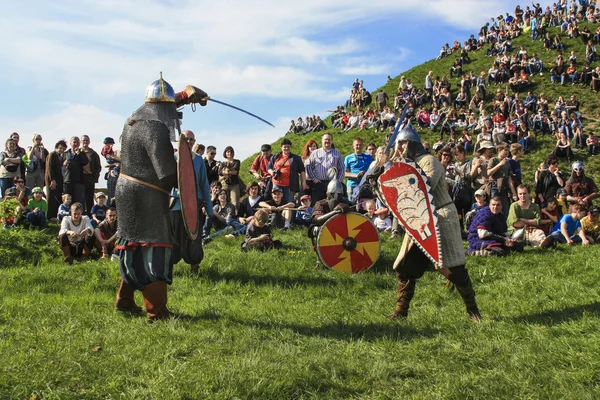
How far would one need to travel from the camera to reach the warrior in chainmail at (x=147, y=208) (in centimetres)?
532

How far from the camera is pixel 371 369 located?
427 centimetres

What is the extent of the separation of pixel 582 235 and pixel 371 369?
679 cm

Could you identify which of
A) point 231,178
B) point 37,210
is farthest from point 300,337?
point 37,210

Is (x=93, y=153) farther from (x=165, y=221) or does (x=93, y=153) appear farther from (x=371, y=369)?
(x=371, y=369)

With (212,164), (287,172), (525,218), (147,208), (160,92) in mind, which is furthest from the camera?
(212,164)

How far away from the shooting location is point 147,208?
533 cm

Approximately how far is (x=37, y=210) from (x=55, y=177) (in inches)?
41.9

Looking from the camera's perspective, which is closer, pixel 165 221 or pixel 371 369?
pixel 371 369

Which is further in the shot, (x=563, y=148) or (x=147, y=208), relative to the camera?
(x=563, y=148)

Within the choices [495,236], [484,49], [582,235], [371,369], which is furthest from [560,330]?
[484,49]

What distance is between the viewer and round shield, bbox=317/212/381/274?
7.87 meters

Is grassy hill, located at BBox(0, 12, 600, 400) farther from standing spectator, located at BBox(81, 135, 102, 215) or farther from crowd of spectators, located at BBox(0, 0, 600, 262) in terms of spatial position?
standing spectator, located at BBox(81, 135, 102, 215)

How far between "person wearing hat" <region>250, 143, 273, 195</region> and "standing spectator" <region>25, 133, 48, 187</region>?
4376 mm

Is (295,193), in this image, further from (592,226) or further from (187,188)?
(187,188)
